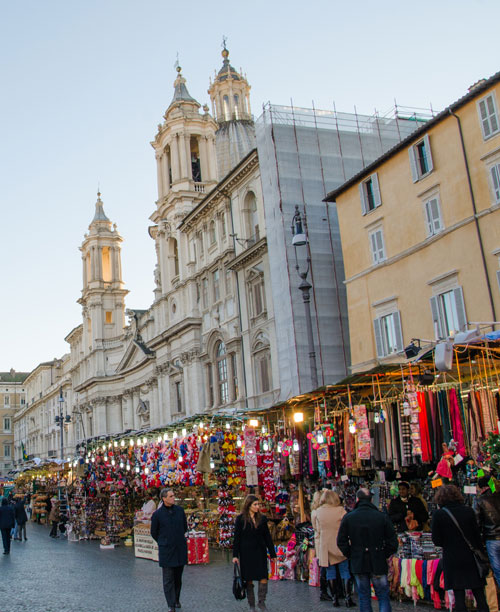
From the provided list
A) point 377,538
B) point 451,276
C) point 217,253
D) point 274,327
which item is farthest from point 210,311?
point 377,538

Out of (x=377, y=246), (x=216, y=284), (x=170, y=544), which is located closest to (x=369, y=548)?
(x=170, y=544)

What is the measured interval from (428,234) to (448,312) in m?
2.64

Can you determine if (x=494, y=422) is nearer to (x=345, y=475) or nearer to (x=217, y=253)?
(x=345, y=475)

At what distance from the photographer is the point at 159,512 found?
10906 millimetres

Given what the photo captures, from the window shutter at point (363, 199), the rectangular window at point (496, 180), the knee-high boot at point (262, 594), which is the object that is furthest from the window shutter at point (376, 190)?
the knee-high boot at point (262, 594)

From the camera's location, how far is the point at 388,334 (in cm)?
2361

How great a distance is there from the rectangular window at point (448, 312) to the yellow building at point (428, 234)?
1.2 inches

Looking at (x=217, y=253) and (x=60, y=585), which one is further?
(x=217, y=253)

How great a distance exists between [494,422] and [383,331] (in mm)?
11846

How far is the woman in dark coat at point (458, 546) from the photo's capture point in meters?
8.31

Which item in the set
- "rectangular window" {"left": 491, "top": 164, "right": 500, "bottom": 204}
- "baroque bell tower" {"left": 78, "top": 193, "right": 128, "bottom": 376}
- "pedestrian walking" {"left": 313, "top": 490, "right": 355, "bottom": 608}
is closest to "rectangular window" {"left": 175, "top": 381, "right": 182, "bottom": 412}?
"baroque bell tower" {"left": 78, "top": 193, "right": 128, "bottom": 376}

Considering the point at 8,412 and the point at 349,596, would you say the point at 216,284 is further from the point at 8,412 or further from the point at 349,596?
the point at 8,412

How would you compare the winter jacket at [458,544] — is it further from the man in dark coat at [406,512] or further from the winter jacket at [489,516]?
the man in dark coat at [406,512]

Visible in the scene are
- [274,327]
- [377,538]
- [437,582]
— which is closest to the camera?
[377,538]
